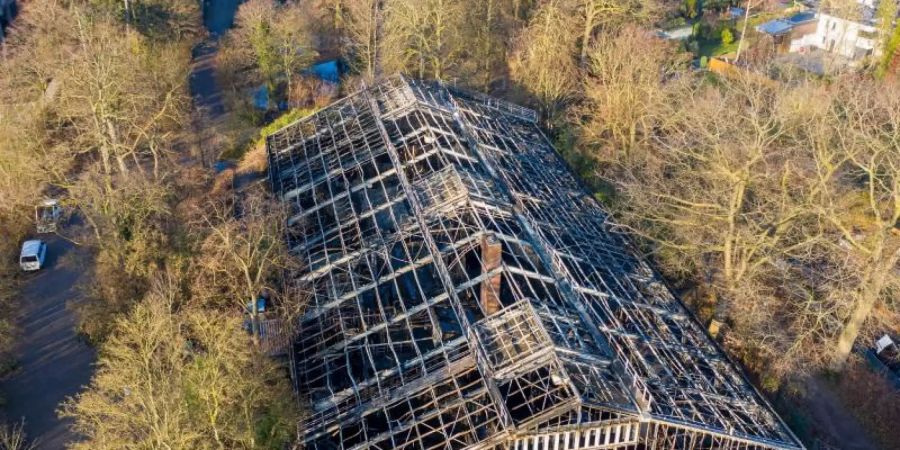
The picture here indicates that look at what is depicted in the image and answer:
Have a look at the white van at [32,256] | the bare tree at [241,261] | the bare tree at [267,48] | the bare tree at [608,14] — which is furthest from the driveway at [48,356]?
the bare tree at [608,14]

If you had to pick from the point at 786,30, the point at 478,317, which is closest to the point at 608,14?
the point at 786,30

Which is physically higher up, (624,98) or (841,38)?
(624,98)

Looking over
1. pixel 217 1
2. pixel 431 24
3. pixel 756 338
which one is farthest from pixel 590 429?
pixel 217 1

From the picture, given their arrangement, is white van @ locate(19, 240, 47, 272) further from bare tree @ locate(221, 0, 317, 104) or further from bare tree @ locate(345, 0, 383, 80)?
bare tree @ locate(345, 0, 383, 80)

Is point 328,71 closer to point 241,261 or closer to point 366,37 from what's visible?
point 366,37

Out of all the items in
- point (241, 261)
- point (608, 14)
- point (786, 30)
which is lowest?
point (786, 30)

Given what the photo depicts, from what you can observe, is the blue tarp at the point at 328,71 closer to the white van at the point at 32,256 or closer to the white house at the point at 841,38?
the white van at the point at 32,256
